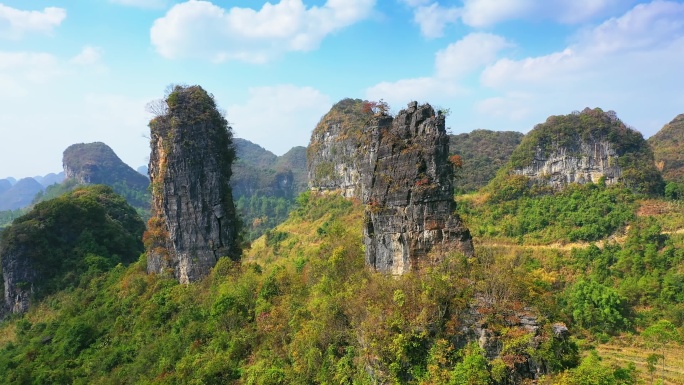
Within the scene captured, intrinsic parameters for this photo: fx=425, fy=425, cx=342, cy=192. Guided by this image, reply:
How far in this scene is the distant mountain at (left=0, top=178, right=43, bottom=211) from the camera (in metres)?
157

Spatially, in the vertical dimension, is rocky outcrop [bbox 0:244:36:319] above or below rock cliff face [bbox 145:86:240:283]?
below

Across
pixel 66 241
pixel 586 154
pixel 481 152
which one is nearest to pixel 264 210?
pixel 481 152

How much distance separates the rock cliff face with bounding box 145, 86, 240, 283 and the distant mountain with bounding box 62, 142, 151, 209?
253 feet

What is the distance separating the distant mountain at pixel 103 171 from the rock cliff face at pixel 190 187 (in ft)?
253

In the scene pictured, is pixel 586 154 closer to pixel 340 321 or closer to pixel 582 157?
pixel 582 157

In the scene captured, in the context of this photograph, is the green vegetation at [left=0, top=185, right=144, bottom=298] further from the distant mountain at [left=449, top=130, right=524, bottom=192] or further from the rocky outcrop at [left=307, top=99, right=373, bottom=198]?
the distant mountain at [left=449, top=130, right=524, bottom=192]

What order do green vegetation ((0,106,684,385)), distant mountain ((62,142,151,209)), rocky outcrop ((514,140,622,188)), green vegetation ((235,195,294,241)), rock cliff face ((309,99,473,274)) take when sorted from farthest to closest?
distant mountain ((62,142,151,209)) → green vegetation ((235,195,294,241)) → rocky outcrop ((514,140,622,188)) → rock cliff face ((309,99,473,274)) → green vegetation ((0,106,684,385))

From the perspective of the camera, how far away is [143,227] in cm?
4500

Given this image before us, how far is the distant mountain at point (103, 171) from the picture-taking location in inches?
3834

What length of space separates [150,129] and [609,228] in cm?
4525

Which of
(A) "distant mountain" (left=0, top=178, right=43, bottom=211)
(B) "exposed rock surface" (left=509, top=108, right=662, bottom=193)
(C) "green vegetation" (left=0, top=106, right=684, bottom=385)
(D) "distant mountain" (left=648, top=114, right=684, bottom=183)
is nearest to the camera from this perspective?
(C) "green vegetation" (left=0, top=106, right=684, bottom=385)

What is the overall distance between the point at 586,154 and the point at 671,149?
23.1 meters

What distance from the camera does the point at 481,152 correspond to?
7894cm

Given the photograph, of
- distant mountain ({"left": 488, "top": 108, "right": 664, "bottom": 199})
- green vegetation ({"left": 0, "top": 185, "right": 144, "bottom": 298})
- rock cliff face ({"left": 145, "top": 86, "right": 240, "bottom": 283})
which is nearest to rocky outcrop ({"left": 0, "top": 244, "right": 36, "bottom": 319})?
green vegetation ({"left": 0, "top": 185, "right": 144, "bottom": 298})
